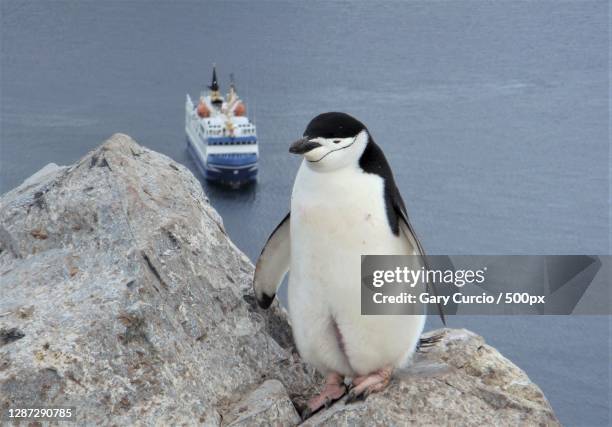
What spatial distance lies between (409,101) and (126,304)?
168 feet

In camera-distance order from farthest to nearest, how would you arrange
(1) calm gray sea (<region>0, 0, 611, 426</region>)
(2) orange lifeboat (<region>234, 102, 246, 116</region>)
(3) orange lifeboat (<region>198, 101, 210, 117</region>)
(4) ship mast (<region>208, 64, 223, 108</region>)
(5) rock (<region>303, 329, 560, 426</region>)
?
(4) ship mast (<region>208, 64, 223, 108</region>) → (3) orange lifeboat (<region>198, 101, 210, 117</region>) → (2) orange lifeboat (<region>234, 102, 246, 116</region>) → (1) calm gray sea (<region>0, 0, 611, 426</region>) → (5) rock (<region>303, 329, 560, 426</region>)

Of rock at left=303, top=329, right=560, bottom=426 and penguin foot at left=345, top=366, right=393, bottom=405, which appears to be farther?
penguin foot at left=345, top=366, right=393, bottom=405

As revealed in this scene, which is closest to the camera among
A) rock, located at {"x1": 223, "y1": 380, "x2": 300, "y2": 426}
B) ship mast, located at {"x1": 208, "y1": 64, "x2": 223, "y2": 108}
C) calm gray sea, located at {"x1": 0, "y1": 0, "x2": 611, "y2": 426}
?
rock, located at {"x1": 223, "y1": 380, "x2": 300, "y2": 426}

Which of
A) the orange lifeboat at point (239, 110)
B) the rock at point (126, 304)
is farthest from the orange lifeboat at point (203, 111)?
the rock at point (126, 304)

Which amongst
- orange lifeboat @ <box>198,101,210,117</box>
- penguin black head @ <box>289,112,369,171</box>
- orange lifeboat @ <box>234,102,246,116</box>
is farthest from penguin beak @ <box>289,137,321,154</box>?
orange lifeboat @ <box>198,101,210,117</box>

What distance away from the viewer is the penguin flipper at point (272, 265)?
16.6ft

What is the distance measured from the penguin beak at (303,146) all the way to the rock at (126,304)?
0.89 m

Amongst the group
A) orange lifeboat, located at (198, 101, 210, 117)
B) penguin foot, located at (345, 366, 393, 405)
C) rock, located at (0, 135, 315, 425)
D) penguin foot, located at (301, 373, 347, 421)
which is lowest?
orange lifeboat, located at (198, 101, 210, 117)

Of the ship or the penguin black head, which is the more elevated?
the penguin black head

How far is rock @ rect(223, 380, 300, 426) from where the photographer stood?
4430 millimetres

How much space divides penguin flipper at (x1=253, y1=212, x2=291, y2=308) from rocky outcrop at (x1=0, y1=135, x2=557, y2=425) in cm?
11

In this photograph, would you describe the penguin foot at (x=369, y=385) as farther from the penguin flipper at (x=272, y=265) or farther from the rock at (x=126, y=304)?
the penguin flipper at (x=272, y=265)

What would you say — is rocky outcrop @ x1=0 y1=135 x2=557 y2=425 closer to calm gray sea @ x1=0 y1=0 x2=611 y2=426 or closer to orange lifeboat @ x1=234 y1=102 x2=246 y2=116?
calm gray sea @ x1=0 y1=0 x2=611 y2=426

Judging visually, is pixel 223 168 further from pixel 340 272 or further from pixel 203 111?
pixel 340 272
